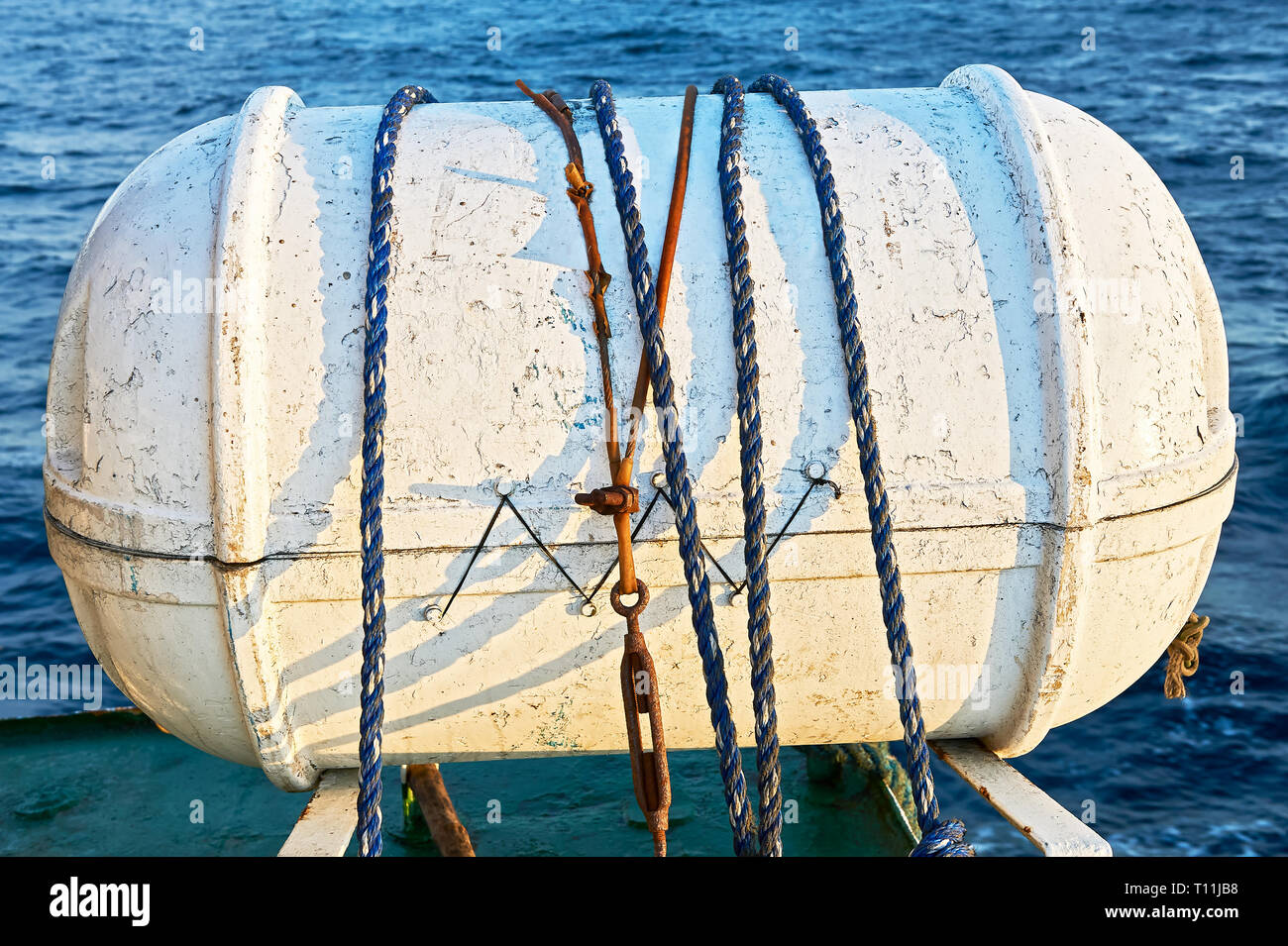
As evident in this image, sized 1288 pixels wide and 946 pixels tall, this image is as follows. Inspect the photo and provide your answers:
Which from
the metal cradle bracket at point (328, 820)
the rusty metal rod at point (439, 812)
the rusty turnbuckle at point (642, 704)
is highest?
the rusty turnbuckle at point (642, 704)

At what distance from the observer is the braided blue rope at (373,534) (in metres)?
2.40

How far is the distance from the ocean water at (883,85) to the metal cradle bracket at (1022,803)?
2677 mm

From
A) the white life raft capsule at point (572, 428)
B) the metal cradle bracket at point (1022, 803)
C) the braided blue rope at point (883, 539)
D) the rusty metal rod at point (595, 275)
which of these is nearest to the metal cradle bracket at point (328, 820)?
the white life raft capsule at point (572, 428)

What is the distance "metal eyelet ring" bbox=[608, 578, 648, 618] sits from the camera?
7.98 feet

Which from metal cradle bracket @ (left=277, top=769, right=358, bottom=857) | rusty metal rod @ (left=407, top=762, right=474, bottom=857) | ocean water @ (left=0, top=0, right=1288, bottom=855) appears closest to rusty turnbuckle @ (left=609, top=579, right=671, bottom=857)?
metal cradle bracket @ (left=277, top=769, right=358, bottom=857)

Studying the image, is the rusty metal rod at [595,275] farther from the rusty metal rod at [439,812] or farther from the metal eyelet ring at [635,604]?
the rusty metal rod at [439,812]

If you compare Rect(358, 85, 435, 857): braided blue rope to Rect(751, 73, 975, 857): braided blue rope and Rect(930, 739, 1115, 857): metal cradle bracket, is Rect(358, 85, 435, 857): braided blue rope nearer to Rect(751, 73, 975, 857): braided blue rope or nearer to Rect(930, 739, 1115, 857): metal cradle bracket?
Rect(751, 73, 975, 857): braided blue rope

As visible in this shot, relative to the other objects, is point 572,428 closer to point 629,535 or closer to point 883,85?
point 629,535

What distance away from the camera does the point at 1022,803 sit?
2699mm

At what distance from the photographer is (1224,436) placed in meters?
2.80

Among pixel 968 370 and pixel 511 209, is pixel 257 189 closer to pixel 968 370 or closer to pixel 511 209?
pixel 511 209

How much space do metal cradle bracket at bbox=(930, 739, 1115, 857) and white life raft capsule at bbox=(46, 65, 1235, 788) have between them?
0.68 ft
